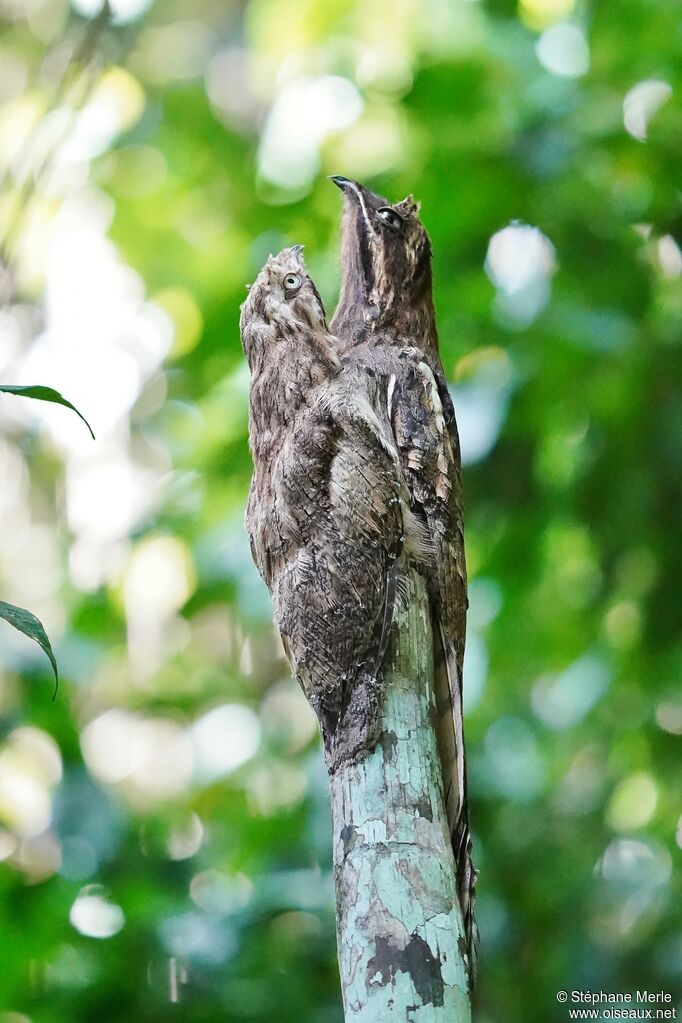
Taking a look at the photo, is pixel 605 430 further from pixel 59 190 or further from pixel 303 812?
pixel 59 190

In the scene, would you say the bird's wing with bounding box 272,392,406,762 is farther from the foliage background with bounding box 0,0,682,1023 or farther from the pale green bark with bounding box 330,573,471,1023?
the foliage background with bounding box 0,0,682,1023

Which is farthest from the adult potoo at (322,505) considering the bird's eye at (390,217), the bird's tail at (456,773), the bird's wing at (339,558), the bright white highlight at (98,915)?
the bright white highlight at (98,915)

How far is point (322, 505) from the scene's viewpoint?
215 centimetres

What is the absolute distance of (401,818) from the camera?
6.27 ft

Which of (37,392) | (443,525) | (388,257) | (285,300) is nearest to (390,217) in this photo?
(388,257)

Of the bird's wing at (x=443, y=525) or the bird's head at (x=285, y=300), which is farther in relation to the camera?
the bird's head at (x=285, y=300)

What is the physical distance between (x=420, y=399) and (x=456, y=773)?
77 centimetres

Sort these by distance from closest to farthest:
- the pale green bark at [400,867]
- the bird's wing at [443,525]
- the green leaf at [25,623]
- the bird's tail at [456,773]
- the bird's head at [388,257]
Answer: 1. the green leaf at [25,623]
2. the pale green bark at [400,867]
3. the bird's tail at [456,773]
4. the bird's wing at [443,525]
5. the bird's head at [388,257]

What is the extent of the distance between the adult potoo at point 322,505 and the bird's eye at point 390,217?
1.06ft

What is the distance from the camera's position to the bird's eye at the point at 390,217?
258cm

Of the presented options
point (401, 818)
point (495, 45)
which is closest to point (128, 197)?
point (495, 45)

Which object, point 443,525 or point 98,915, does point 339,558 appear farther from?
point 98,915

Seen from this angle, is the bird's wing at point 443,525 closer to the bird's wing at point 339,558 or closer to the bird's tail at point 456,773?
the bird's tail at point 456,773

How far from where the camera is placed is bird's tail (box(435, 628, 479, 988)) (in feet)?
6.52
